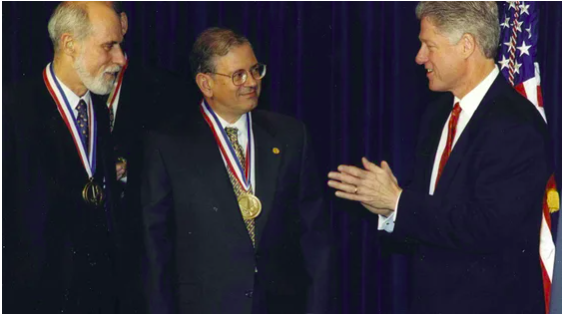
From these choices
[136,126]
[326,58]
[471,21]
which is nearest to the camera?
[471,21]

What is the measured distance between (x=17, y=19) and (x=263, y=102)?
4.45 ft

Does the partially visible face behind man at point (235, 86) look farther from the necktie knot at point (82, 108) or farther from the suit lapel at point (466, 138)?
the suit lapel at point (466, 138)

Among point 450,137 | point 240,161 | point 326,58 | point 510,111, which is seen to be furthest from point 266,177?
point 326,58

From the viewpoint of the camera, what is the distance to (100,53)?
13.7 feet

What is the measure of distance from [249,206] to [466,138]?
967mm

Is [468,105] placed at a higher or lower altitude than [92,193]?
higher

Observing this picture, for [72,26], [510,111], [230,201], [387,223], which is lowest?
[387,223]

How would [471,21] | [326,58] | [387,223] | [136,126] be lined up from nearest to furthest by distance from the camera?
[471,21], [387,223], [136,126], [326,58]

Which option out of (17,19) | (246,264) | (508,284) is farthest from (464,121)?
(17,19)

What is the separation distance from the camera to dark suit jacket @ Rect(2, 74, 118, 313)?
4.02 m

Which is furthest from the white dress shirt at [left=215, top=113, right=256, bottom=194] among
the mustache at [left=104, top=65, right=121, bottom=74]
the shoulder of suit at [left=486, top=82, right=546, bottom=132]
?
the shoulder of suit at [left=486, top=82, right=546, bottom=132]

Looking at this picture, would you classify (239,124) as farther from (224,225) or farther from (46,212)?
(46,212)

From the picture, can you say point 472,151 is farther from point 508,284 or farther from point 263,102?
point 263,102

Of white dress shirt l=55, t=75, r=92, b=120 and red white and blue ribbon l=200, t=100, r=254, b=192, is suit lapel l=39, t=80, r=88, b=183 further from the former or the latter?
red white and blue ribbon l=200, t=100, r=254, b=192
